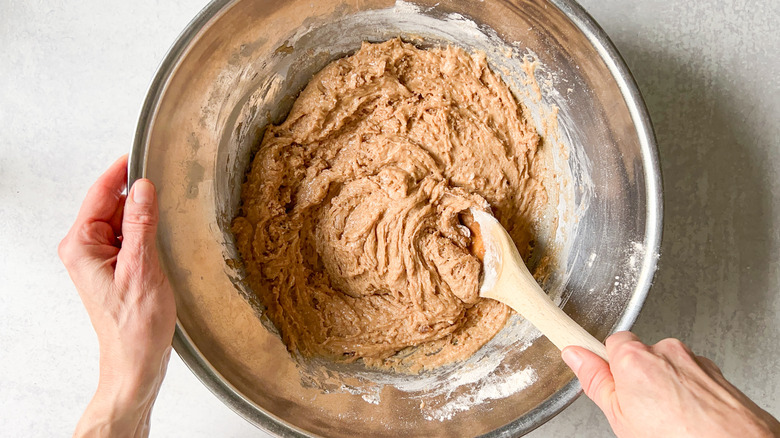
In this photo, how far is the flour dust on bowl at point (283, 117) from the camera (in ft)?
5.97

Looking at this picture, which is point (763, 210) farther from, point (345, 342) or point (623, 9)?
point (345, 342)

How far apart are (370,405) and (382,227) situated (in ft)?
2.50

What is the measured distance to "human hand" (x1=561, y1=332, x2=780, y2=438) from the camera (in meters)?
1.28

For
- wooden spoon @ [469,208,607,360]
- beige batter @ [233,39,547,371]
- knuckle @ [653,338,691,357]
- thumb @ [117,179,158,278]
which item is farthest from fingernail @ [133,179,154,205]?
knuckle @ [653,338,691,357]

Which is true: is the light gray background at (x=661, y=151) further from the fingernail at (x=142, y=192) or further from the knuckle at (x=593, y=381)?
the knuckle at (x=593, y=381)

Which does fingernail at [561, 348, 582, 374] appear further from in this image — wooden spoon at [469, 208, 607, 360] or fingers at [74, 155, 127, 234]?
fingers at [74, 155, 127, 234]

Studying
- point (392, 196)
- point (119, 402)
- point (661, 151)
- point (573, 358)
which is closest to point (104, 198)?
point (119, 402)

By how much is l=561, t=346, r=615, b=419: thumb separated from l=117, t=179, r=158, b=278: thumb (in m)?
1.42

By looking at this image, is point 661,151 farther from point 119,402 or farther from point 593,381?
point 119,402

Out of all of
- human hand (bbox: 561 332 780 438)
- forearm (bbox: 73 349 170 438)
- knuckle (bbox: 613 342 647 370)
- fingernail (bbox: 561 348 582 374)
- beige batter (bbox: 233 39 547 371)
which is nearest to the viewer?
human hand (bbox: 561 332 780 438)

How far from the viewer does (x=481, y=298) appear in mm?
2365

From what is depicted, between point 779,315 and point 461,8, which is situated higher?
point 461,8

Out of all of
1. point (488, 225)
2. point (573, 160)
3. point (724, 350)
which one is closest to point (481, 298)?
point (488, 225)

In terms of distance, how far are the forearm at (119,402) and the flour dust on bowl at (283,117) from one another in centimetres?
27
